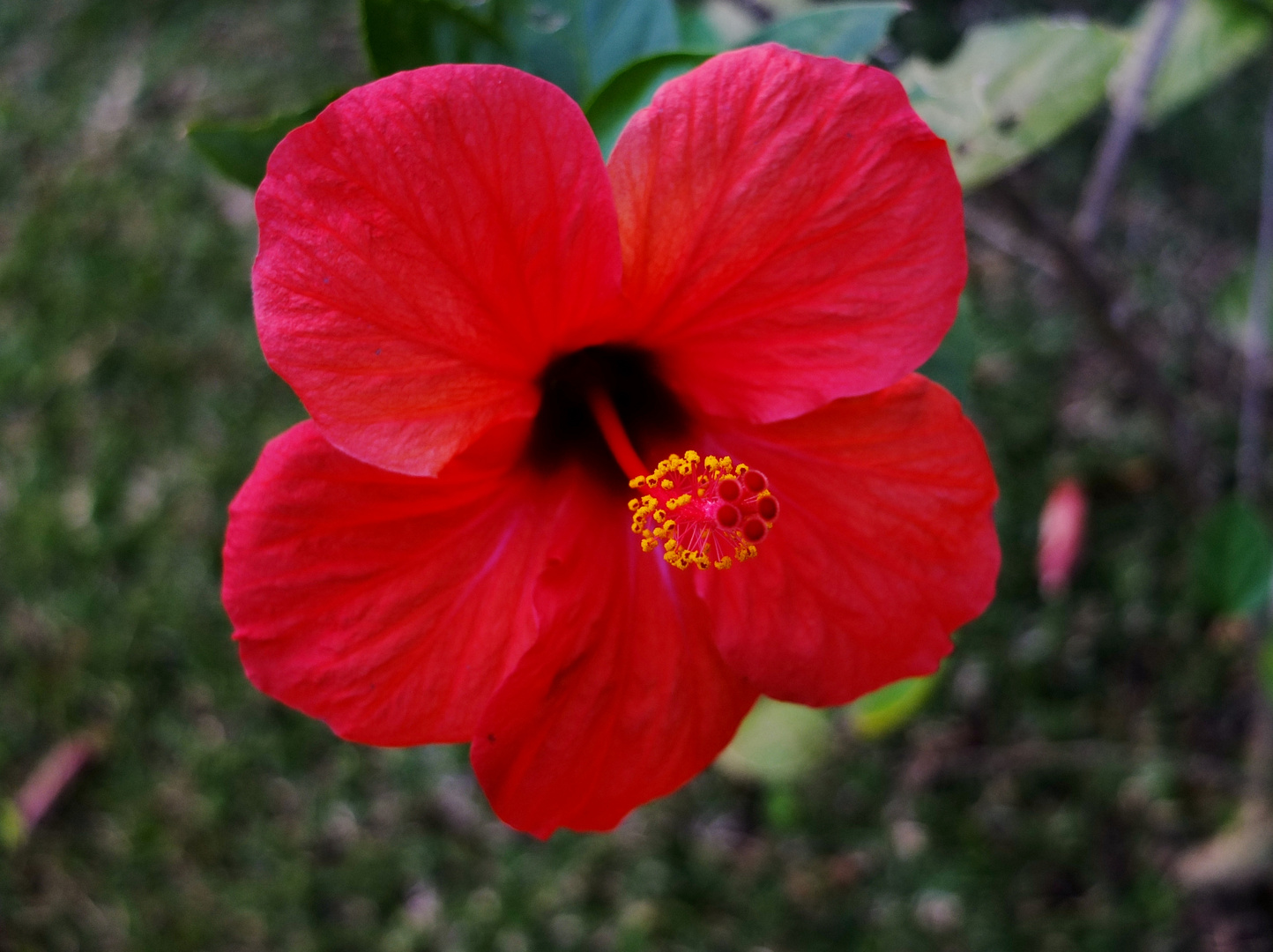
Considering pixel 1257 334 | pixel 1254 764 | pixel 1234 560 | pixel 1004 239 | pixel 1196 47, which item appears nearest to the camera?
pixel 1196 47

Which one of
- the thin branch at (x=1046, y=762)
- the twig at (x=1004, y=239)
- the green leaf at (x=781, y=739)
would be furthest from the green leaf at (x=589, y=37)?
the thin branch at (x=1046, y=762)

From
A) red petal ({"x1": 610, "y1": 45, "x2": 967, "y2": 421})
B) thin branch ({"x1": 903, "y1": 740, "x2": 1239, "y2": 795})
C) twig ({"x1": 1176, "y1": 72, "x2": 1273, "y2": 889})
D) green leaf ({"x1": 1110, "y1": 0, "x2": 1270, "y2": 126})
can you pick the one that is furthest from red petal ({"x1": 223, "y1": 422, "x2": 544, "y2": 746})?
thin branch ({"x1": 903, "y1": 740, "x2": 1239, "y2": 795})

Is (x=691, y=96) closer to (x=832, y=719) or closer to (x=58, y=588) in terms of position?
(x=832, y=719)

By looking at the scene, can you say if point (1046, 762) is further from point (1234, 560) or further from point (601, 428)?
point (601, 428)

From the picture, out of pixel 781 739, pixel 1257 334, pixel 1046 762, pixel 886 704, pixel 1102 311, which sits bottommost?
pixel 1046 762

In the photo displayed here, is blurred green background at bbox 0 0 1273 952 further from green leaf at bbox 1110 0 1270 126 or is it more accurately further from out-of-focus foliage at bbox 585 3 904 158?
out-of-focus foliage at bbox 585 3 904 158

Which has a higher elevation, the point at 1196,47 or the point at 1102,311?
the point at 1196,47

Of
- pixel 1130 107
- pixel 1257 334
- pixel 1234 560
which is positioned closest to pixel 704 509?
pixel 1130 107
